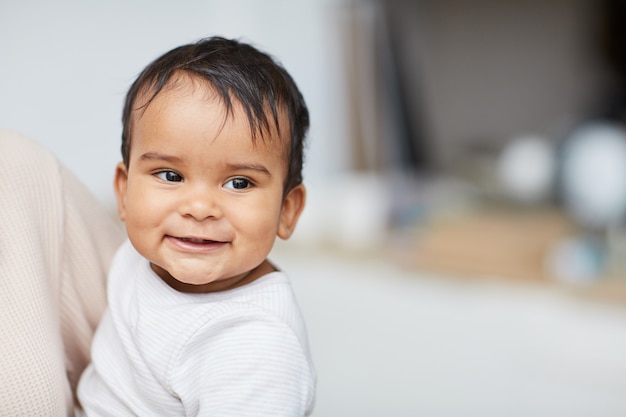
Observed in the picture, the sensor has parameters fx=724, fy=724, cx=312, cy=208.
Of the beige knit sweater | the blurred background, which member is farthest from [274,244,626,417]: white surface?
the beige knit sweater

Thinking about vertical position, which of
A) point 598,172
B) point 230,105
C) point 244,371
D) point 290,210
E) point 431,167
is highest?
point 230,105

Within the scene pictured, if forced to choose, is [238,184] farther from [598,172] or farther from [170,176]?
[598,172]

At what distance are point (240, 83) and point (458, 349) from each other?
6.41 feet

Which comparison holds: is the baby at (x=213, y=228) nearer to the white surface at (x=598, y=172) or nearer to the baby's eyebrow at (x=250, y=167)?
the baby's eyebrow at (x=250, y=167)

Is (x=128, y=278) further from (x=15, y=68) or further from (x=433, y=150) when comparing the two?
(x=433, y=150)

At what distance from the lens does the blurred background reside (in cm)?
243

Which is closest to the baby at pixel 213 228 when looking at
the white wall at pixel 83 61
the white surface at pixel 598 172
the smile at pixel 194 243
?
the smile at pixel 194 243

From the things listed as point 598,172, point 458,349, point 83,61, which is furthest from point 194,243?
point 598,172

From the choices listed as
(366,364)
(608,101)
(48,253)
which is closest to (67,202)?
(48,253)

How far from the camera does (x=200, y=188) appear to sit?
73 cm

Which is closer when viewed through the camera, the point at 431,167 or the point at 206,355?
the point at 206,355

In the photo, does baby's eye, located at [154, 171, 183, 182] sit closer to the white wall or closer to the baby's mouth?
the baby's mouth

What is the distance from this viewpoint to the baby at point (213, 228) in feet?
2.37

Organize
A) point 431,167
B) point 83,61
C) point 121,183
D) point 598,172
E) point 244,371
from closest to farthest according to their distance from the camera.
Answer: point 244,371, point 121,183, point 83,61, point 598,172, point 431,167
